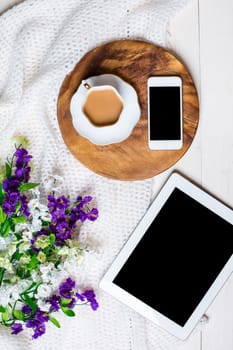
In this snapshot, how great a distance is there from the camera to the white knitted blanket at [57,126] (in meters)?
0.90

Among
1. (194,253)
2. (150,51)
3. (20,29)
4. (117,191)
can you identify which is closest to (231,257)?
(194,253)

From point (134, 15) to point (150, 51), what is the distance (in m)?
0.08

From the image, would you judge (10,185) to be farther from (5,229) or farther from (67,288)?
(67,288)

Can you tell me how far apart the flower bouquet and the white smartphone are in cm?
16

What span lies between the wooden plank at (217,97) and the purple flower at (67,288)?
0.26 metres

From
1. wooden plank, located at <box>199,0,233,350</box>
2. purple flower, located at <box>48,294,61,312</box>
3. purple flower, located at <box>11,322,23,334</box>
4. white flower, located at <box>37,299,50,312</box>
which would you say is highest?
wooden plank, located at <box>199,0,233,350</box>

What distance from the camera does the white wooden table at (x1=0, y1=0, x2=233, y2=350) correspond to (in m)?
0.92

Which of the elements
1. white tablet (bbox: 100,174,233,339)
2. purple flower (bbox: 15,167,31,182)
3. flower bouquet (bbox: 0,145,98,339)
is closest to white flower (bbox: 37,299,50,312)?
flower bouquet (bbox: 0,145,98,339)

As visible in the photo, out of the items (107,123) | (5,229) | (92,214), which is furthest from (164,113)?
(5,229)

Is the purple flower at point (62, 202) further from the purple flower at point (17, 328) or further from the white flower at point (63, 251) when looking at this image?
the purple flower at point (17, 328)

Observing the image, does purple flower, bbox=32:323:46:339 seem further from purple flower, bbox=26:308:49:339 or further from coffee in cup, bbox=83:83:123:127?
coffee in cup, bbox=83:83:123:127

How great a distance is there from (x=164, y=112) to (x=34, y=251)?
1.00 ft

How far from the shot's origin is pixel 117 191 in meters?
0.92

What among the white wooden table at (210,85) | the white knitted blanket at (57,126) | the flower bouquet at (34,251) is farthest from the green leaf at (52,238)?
the white wooden table at (210,85)
